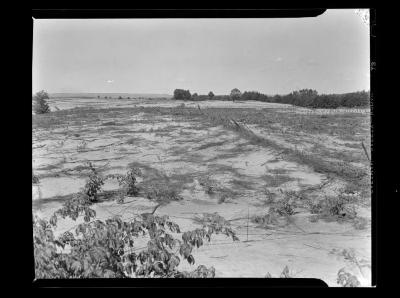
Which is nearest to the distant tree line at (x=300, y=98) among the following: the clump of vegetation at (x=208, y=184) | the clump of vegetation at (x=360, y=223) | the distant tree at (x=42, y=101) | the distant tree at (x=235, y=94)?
the distant tree at (x=235, y=94)

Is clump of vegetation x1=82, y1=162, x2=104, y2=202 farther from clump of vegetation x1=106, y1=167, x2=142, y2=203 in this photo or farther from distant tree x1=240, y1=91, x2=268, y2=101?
distant tree x1=240, y1=91, x2=268, y2=101

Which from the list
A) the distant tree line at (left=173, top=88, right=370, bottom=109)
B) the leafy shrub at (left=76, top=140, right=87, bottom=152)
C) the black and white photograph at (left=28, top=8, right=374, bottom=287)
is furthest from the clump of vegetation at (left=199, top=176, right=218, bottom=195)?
the leafy shrub at (left=76, top=140, right=87, bottom=152)

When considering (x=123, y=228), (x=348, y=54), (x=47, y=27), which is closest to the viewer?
(x=123, y=228)

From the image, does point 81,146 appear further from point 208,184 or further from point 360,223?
point 360,223

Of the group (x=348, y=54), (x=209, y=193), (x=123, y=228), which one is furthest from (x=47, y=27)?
(x=348, y=54)

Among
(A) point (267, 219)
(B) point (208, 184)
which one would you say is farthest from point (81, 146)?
(A) point (267, 219)

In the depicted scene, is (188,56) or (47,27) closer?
(47,27)
